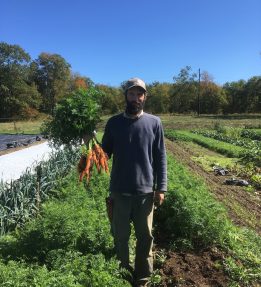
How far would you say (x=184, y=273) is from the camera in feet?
15.7

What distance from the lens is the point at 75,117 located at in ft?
16.5

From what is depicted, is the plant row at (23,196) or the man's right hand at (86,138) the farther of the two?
the plant row at (23,196)

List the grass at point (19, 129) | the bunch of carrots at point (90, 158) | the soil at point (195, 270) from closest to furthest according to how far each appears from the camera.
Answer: the soil at point (195, 270) → the bunch of carrots at point (90, 158) → the grass at point (19, 129)

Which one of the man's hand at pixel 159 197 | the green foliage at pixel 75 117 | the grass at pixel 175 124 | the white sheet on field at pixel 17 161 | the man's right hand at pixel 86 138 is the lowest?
the grass at pixel 175 124

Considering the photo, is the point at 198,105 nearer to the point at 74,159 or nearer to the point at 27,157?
the point at 27,157

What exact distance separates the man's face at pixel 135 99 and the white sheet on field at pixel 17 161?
635 cm

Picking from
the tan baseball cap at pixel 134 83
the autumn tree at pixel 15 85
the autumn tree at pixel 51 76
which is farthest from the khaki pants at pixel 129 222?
the autumn tree at pixel 51 76

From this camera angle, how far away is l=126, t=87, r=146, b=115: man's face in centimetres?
414

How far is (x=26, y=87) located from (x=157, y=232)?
48016 millimetres

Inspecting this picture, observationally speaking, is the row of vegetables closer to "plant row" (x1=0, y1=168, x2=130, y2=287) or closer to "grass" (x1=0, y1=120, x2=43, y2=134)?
"plant row" (x1=0, y1=168, x2=130, y2=287)

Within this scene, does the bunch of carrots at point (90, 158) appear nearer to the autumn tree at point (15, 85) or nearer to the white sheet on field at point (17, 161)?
the white sheet on field at point (17, 161)

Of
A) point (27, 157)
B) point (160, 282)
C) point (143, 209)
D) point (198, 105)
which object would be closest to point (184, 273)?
point (160, 282)

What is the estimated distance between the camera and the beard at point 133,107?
4180 mm

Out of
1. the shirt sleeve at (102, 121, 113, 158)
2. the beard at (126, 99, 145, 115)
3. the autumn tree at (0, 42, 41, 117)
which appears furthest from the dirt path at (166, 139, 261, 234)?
the autumn tree at (0, 42, 41, 117)
